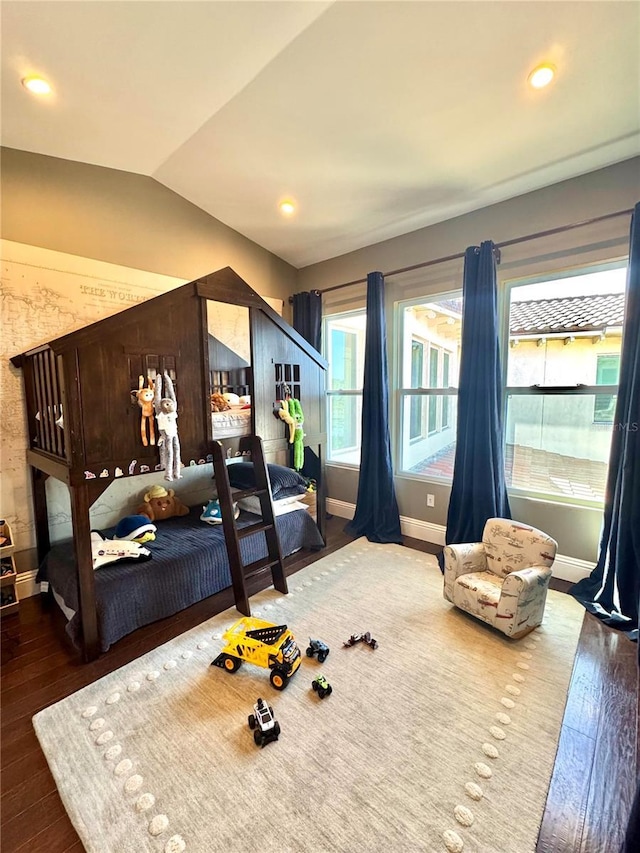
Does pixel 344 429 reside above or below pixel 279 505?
above

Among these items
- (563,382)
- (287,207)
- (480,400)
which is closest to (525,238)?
(563,382)

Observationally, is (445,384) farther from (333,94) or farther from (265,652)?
(265,652)

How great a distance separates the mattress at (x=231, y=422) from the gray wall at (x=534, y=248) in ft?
5.34

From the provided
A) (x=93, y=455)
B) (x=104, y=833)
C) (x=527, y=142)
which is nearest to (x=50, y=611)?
(x=93, y=455)

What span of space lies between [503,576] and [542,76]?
2.75 meters

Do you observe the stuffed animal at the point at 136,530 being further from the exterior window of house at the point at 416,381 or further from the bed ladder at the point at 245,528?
the exterior window of house at the point at 416,381

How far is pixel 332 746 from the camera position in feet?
4.78

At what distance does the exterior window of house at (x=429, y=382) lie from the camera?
10.9 feet

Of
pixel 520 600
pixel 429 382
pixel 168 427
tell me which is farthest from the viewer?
pixel 429 382

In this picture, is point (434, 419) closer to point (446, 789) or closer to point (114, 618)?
point (446, 789)

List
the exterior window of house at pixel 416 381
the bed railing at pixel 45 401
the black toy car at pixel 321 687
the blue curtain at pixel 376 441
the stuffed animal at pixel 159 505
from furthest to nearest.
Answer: the exterior window of house at pixel 416 381, the blue curtain at pixel 376 441, the stuffed animal at pixel 159 505, the bed railing at pixel 45 401, the black toy car at pixel 321 687

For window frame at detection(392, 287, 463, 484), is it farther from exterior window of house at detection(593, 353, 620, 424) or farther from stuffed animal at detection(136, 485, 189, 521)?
stuffed animal at detection(136, 485, 189, 521)

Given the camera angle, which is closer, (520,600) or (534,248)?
(520,600)

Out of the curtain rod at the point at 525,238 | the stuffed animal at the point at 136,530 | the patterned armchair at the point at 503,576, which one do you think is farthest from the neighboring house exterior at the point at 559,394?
the stuffed animal at the point at 136,530
